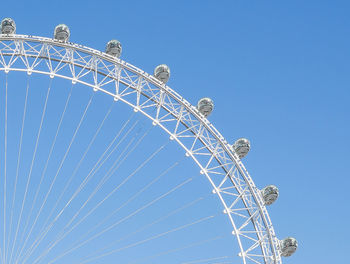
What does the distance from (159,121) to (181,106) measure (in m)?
1.34

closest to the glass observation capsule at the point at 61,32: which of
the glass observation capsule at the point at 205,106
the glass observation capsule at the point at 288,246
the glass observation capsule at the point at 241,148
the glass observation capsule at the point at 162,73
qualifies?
the glass observation capsule at the point at 162,73

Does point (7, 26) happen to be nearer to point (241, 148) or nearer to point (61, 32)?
point (61, 32)

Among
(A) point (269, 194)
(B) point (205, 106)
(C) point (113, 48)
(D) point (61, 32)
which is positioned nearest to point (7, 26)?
(D) point (61, 32)

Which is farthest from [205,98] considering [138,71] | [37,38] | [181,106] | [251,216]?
[37,38]

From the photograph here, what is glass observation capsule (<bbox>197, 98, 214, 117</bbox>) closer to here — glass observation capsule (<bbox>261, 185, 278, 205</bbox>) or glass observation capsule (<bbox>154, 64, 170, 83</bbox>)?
glass observation capsule (<bbox>154, 64, 170, 83</bbox>)

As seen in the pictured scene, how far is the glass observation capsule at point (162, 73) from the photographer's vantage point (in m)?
34.7

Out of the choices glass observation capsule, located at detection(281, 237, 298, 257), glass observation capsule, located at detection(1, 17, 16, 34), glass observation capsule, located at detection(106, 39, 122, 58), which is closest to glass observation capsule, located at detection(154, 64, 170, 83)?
glass observation capsule, located at detection(106, 39, 122, 58)

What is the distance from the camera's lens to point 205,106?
34.9m

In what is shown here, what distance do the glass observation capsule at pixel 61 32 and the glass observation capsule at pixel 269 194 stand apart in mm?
11432

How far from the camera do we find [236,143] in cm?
3481

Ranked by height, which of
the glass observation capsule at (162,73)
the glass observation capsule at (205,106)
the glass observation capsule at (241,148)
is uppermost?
the glass observation capsule at (162,73)

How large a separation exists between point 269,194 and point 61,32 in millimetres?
11990

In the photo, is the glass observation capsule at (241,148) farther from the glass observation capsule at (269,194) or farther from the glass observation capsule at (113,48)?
the glass observation capsule at (113,48)

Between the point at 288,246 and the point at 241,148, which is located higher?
the point at 241,148
